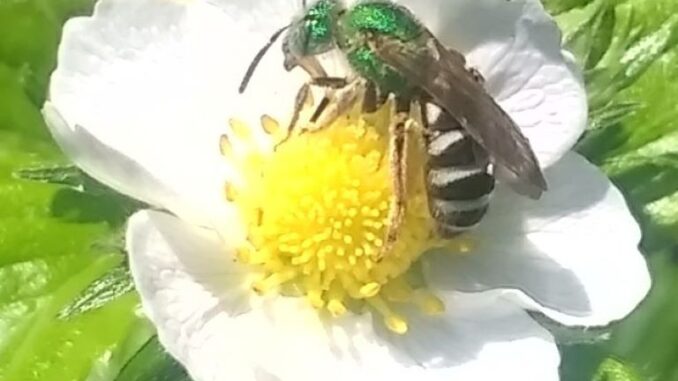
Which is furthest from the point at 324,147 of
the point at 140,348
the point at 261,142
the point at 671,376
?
the point at 671,376

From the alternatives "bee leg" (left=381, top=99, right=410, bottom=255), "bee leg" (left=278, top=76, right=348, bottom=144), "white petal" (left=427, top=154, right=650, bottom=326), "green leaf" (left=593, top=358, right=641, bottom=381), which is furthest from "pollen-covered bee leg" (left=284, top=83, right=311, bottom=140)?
"green leaf" (left=593, top=358, right=641, bottom=381)

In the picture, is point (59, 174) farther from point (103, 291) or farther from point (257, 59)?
point (257, 59)

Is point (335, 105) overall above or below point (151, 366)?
above

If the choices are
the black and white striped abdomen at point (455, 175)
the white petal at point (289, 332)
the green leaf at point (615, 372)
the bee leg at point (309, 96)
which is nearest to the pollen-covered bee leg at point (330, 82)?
the bee leg at point (309, 96)

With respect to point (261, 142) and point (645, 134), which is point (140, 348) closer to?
point (261, 142)

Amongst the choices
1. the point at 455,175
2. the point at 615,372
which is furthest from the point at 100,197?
the point at 615,372

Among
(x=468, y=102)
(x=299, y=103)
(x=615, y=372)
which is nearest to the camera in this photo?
(x=468, y=102)
